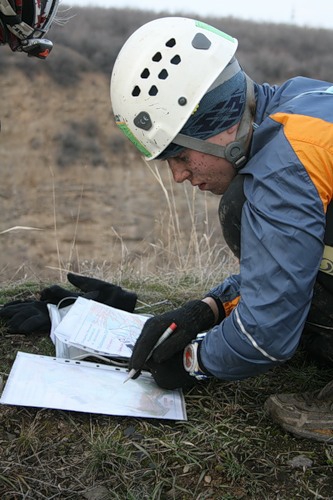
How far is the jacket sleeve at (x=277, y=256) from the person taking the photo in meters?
2.06

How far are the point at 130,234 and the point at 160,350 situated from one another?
1194 cm

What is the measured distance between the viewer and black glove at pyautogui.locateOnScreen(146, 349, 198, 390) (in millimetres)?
2600

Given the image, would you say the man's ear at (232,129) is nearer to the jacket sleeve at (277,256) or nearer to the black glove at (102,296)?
the jacket sleeve at (277,256)

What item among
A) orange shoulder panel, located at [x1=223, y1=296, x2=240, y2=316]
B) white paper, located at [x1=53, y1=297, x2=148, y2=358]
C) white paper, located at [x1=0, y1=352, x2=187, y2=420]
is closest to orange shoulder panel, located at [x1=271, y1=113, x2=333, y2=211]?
orange shoulder panel, located at [x1=223, y1=296, x2=240, y2=316]

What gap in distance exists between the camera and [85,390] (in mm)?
2582

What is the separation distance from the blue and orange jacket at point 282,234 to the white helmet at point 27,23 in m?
1.49

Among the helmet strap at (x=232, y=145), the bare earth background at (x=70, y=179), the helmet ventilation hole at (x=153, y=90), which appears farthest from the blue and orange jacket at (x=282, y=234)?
the bare earth background at (x=70, y=179)

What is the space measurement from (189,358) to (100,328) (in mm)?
668

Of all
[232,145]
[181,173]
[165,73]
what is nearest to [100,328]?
[181,173]

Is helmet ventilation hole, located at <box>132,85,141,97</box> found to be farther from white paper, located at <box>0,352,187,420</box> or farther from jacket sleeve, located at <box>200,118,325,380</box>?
white paper, located at <box>0,352,187,420</box>

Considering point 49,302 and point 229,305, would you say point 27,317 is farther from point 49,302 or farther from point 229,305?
point 229,305

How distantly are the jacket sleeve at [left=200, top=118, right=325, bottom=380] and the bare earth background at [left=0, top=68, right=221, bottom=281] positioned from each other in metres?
10.6

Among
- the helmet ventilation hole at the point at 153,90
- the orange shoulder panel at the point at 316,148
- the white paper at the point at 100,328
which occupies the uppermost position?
the orange shoulder panel at the point at 316,148

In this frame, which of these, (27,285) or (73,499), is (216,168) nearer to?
(73,499)
